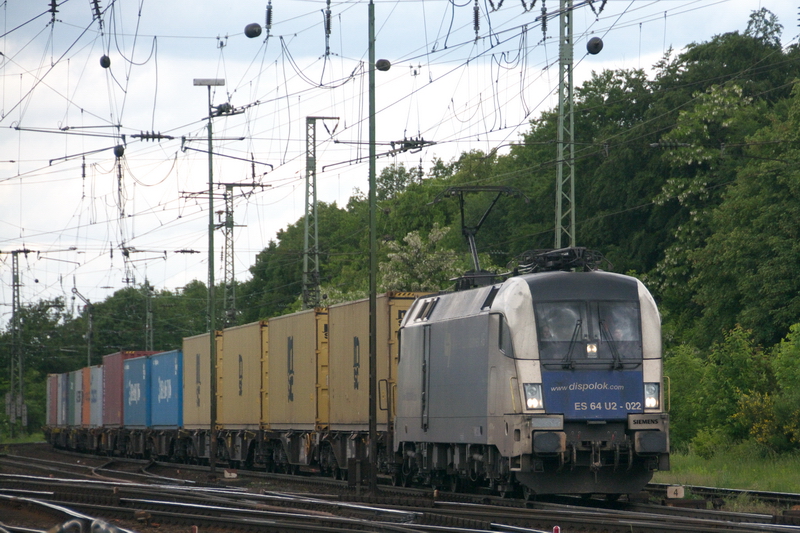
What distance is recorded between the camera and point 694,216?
45.2 metres

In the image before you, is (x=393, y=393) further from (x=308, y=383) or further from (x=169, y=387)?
(x=169, y=387)

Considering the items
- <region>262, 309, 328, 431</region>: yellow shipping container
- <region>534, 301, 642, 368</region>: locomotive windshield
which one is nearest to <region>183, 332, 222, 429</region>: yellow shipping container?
<region>262, 309, 328, 431</region>: yellow shipping container

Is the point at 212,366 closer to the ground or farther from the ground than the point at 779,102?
closer to the ground

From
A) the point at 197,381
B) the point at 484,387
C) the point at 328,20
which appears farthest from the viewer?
the point at 197,381

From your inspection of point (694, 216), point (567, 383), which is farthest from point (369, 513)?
point (694, 216)

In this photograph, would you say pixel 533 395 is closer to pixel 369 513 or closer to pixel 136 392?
pixel 369 513

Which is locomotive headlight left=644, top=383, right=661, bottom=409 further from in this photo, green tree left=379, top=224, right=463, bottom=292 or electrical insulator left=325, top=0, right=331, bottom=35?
green tree left=379, top=224, right=463, bottom=292

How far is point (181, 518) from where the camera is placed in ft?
51.1

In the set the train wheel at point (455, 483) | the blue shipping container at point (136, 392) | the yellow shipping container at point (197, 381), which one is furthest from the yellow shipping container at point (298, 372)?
the blue shipping container at point (136, 392)

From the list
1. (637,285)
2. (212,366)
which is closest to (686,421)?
(212,366)

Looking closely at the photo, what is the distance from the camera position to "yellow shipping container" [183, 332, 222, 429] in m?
33.5

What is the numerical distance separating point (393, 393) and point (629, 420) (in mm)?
7225

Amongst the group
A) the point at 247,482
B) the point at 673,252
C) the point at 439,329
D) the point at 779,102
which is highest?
the point at 779,102

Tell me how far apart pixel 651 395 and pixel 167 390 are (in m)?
25.2
